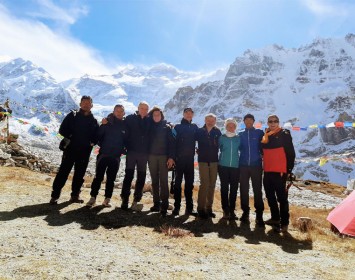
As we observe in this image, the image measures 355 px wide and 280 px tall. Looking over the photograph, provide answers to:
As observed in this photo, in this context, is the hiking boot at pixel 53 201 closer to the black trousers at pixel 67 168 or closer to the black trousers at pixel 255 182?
the black trousers at pixel 67 168

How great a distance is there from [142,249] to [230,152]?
4.15m

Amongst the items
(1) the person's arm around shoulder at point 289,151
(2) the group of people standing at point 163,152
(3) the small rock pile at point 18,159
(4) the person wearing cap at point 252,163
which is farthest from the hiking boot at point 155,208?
(3) the small rock pile at point 18,159

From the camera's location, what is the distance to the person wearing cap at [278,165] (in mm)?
8859

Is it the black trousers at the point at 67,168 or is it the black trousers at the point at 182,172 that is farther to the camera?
the black trousers at the point at 182,172

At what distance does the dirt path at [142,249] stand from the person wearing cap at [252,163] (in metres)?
0.68

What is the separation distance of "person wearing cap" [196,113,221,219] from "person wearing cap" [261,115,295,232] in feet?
4.55

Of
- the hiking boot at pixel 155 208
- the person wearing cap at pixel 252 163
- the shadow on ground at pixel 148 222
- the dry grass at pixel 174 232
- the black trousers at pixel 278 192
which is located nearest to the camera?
the dry grass at pixel 174 232

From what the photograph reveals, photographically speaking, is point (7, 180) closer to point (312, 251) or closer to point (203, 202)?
point (203, 202)

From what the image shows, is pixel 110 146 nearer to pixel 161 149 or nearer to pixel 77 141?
pixel 77 141

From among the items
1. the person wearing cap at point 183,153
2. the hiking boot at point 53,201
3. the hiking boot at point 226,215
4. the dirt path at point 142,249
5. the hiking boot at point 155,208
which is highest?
the person wearing cap at point 183,153

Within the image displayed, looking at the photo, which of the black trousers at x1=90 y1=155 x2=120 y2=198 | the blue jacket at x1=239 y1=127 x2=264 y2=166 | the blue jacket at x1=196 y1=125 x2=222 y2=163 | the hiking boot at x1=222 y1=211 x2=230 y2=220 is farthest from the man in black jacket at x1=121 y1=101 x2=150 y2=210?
the blue jacket at x1=239 y1=127 x2=264 y2=166

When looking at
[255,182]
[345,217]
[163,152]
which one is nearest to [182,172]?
[163,152]

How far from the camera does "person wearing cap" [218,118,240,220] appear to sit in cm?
954

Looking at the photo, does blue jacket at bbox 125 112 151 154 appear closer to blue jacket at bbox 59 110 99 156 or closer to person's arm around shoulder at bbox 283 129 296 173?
blue jacket at bbox 59 110 99 156
